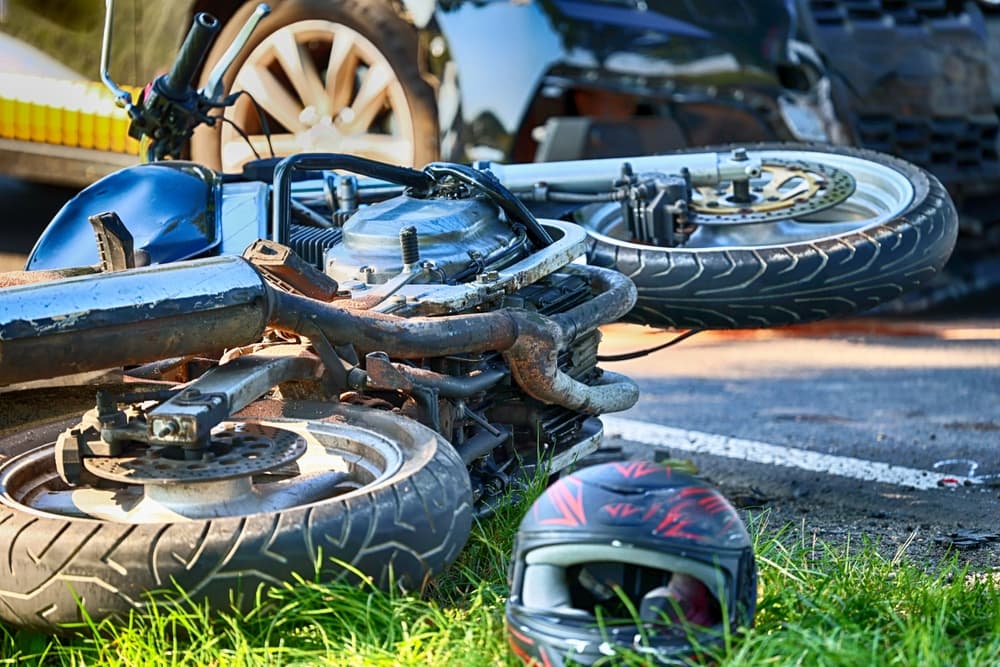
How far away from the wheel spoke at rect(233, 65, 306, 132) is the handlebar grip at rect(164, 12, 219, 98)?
7.43 ft

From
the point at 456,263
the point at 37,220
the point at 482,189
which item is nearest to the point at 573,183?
the point at 482,189

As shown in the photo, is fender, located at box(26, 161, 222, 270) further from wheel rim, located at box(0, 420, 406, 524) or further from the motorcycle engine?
wheel rim, located at box(0, 420, 406, 524)

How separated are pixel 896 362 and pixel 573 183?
8.86 feet

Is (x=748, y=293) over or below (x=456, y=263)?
below

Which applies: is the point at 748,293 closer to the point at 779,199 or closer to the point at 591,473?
the point at 779,199

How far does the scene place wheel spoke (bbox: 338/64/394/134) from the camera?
25.1 feet

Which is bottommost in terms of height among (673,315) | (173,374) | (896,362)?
(896,362)

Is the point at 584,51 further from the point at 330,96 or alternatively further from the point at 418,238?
the point at 418,238

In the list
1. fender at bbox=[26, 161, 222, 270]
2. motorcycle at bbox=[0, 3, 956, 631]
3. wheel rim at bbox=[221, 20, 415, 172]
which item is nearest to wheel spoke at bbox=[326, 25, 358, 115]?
wheel rim at bbox=[221, 20, 415, 172]

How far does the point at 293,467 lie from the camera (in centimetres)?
372

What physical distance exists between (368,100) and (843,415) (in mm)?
2695

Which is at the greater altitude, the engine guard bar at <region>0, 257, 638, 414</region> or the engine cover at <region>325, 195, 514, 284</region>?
the engine guard bar at <region>0, 257, 638, 414</region>

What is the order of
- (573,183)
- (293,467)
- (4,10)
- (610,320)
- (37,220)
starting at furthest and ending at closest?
1. (37,220)
2. (4,10)
3. (573,183)
4. (610,320)
5. (293,467)

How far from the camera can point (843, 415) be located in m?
6.63
